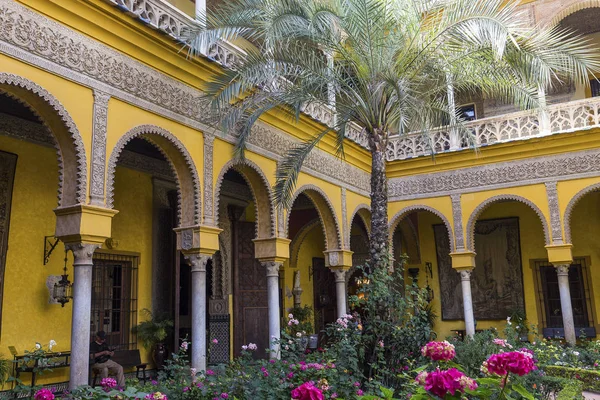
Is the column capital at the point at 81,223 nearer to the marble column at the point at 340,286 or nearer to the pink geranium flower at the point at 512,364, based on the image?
the pink geranium flower at the point at 512,364

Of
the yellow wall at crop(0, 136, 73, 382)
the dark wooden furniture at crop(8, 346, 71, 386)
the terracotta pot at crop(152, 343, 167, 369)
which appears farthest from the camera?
the terracotta pot at crop(152, 343, 167, 369)

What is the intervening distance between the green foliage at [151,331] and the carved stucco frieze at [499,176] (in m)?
6.94

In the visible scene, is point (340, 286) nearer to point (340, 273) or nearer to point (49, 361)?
point (340, 273)

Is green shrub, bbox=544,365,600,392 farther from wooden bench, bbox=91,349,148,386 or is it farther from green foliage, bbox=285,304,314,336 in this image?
wooden bench, bbox=91,349,148,386

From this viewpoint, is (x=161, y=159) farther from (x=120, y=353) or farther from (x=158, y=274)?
(x=120, y=353)

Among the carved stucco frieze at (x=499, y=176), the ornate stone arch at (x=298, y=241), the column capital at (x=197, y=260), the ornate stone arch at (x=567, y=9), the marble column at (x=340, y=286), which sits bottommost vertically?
the marble column at (x=340, y=286)

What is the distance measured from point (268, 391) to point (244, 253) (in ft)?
25.5

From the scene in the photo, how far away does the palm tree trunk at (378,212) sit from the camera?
795cm

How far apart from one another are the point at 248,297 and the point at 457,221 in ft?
17.8

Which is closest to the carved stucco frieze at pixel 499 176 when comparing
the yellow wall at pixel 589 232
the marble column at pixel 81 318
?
the yellow wall at pixel 589 232

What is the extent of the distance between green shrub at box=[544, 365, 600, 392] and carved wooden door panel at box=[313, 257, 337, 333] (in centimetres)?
834

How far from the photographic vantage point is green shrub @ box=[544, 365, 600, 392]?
26.8 feet

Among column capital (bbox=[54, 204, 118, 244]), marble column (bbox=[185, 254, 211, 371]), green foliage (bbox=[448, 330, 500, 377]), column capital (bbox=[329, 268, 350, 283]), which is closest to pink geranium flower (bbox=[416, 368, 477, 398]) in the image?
column capital (bbox=[54, 204, 118, 244])

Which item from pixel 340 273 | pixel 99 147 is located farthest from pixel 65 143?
pixel 340 273
